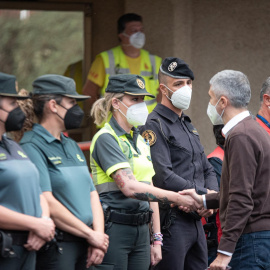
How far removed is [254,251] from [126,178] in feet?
3.37

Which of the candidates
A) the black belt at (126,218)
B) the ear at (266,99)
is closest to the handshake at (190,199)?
the black belt at (126,218)

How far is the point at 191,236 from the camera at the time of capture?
564 centimetres

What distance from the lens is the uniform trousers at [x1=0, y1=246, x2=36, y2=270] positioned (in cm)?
426

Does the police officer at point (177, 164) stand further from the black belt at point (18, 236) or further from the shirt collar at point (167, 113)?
the black belt at point (18, 236)

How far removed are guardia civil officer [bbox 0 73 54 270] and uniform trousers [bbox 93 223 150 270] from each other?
78cm

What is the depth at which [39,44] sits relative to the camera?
865cm

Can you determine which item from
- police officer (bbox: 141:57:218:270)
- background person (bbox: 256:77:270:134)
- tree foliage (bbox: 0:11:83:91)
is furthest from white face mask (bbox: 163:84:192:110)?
tree foliage (bbox: 0:11:83:91)

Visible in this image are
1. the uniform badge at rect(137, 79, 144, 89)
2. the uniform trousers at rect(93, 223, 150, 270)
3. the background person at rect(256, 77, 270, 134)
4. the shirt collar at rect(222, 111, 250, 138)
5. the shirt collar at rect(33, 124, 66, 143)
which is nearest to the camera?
the shirt collar at rect(33, 124, 66, 143)

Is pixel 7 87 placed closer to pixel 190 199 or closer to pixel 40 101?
pixel 40 101

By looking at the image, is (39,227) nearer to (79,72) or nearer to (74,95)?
(74,95)

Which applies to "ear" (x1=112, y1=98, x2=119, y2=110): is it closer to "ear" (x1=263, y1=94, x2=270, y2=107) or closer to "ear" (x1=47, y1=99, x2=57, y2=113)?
"ear" (x1=47, y1=99, x2=57, y2=113)

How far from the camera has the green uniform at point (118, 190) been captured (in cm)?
509

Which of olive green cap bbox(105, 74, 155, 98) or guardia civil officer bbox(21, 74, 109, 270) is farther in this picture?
olive green cap bbox(105, 74, 155, 98)

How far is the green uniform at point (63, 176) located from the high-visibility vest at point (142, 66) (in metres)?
3.09
